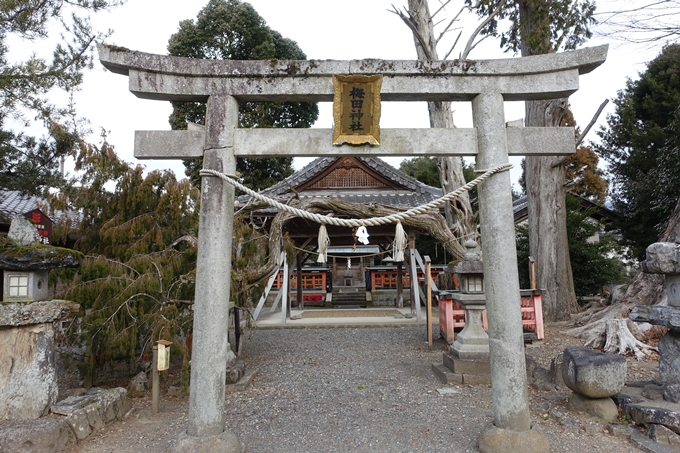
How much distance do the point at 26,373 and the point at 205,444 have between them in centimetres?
200

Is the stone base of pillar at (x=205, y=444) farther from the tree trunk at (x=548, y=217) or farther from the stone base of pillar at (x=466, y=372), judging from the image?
the tree trunk at (x=548, y=217)

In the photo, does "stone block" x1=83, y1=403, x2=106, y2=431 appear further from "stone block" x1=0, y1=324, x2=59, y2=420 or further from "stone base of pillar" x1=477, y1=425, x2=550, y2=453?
"stone base of pillar" x1=477, y1=425, x2=550, y2=453

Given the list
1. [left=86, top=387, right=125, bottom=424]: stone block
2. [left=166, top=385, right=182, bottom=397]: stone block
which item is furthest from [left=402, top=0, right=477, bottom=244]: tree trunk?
[left=86, top=387, right=125, bottom=424]: stone block

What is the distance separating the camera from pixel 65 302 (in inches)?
160

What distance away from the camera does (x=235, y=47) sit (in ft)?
61.2

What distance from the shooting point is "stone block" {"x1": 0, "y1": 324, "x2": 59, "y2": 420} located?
371 cm

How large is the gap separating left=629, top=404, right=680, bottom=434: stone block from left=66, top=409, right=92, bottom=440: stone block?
5245mm

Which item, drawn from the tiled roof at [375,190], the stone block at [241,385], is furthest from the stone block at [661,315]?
the tiled roof at [375,190]

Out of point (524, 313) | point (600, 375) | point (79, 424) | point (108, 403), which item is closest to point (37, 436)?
A: point (79, 424)

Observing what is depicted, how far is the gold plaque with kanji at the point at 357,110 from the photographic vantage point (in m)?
3.51

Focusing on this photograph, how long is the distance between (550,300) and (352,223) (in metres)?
9.25

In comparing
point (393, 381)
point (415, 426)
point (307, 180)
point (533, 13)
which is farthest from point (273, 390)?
A: point (533, 13)

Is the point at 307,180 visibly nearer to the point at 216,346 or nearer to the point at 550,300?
the point at 550,300

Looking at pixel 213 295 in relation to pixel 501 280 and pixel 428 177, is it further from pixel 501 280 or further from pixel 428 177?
pixel 428 177
